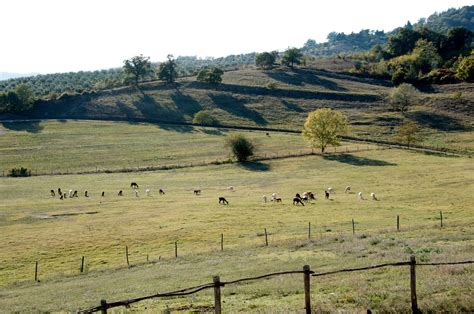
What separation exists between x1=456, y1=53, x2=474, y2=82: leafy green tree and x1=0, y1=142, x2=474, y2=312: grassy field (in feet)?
258

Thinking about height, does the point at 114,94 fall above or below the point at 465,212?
above

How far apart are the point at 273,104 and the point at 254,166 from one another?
194 feet

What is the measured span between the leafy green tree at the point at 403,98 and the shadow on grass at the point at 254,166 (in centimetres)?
5786

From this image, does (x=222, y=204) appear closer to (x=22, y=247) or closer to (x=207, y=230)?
(x=207, y=230)

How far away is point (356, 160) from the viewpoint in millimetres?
88625

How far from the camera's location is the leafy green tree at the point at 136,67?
6506 inches

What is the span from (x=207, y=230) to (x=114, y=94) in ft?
394

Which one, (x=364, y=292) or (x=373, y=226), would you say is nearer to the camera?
(x=364, y=292)

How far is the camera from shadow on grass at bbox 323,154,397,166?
276 ft

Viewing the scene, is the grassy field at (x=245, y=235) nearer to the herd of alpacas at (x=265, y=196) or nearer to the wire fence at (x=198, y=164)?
the herd of alpacas at (x=265, y=196)

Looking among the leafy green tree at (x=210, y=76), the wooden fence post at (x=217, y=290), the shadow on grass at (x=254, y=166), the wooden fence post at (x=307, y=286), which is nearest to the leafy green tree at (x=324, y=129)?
the shadow on grass at (x=254, y=166)

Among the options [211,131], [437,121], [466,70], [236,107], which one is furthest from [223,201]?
[466,70]

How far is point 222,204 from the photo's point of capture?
188 ft

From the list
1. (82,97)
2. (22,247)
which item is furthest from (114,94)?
(22,247)
